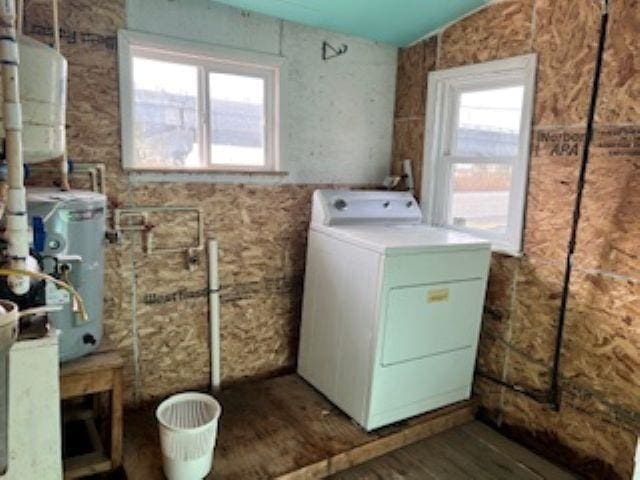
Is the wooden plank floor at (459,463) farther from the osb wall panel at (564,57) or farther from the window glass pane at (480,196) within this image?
the osb wall panel at (564,57)

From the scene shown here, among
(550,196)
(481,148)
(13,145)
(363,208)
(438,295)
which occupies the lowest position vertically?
(438,295)

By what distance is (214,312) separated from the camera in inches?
106

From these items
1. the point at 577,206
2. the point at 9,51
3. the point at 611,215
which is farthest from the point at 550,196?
the point at 9,51

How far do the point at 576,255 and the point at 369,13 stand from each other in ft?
5.75

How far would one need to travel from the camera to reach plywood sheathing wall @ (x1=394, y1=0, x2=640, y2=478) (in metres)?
2.09

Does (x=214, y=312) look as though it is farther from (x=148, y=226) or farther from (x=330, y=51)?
(x=330, y=51)

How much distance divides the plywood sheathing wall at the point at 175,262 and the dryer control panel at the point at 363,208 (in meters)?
0.26

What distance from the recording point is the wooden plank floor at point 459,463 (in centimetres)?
221

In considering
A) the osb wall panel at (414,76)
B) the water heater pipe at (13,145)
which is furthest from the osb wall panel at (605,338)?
the water heater pipe at (13,145)

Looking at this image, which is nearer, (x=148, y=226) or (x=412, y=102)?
(x=148, y=226)

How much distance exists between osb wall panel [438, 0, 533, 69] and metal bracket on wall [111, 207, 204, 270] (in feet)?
A: 6.02

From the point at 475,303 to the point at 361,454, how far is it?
102 cm

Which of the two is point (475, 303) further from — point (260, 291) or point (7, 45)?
point (7, 45)

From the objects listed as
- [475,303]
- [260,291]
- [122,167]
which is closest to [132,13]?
[122,167]
